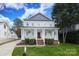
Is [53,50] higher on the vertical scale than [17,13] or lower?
lower

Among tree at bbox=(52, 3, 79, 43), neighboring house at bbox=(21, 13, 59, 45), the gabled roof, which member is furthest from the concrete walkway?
tree at bbox=(52, 3, 79, 43)

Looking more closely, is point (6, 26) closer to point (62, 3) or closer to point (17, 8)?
point (17, 8)

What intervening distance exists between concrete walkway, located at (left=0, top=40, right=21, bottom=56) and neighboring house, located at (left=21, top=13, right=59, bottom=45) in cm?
16

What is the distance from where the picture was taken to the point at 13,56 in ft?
21.0

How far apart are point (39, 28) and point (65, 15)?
0.30 m

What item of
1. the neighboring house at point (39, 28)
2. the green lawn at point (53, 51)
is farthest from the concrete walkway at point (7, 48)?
the neighboring house at point (39, 28)

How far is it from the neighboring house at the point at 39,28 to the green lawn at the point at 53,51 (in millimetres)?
86

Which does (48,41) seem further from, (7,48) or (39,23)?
(7,48)

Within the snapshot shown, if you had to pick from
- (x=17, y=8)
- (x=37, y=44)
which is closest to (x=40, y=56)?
(x=37, y=44)

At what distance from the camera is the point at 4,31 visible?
6473 millimetres

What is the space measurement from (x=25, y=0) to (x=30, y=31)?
1.08 ft

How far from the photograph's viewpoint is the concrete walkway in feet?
21.0

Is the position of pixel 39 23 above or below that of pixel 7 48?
above

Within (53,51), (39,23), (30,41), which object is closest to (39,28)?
(39,23)
